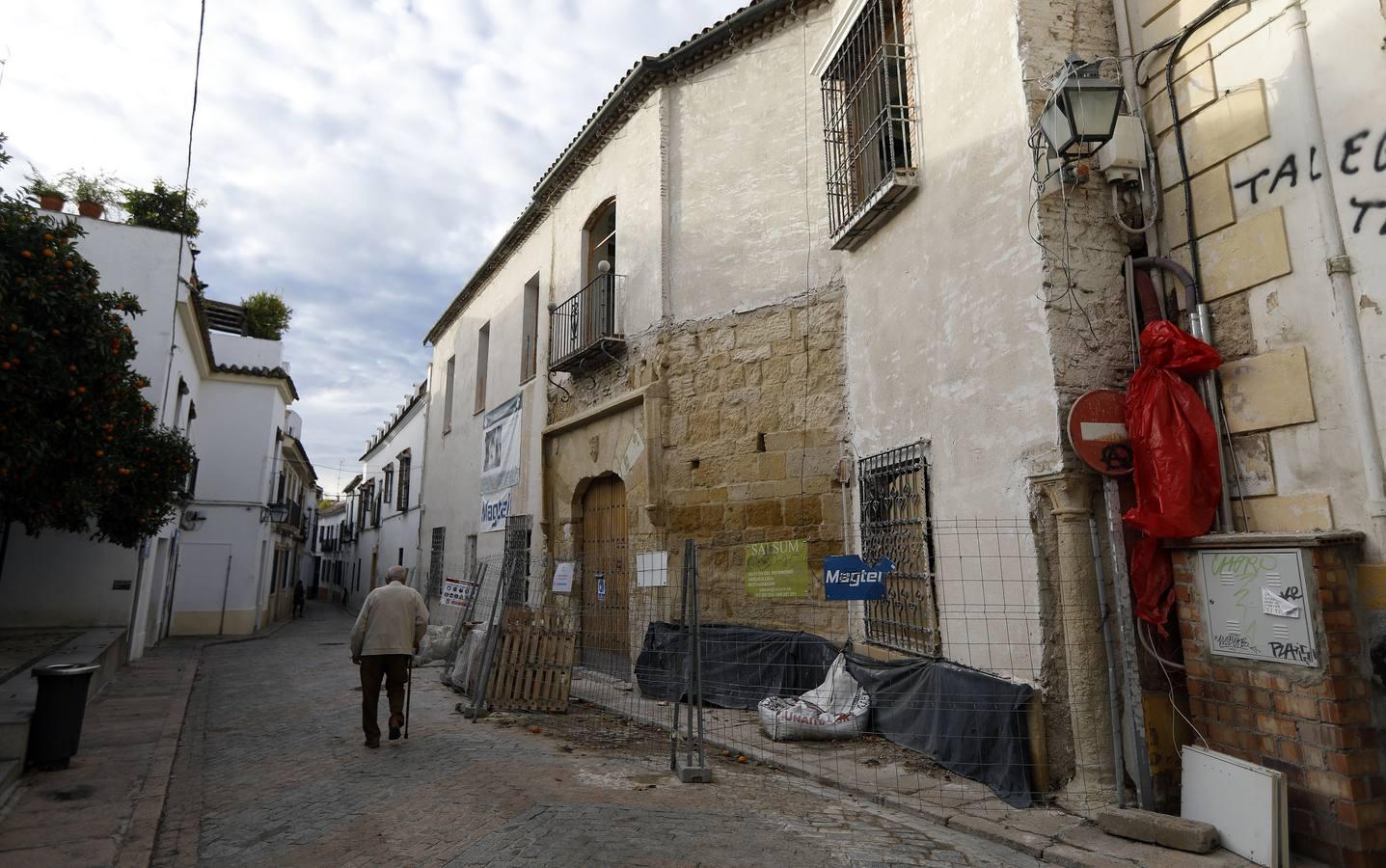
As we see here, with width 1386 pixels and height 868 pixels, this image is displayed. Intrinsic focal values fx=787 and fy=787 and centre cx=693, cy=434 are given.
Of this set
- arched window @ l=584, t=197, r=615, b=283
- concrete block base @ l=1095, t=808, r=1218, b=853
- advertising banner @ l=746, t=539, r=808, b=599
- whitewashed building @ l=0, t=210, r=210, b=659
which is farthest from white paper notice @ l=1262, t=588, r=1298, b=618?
whitewashed building @ l=0, t=210, r=210, b=659

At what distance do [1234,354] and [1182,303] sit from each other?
1.60ft

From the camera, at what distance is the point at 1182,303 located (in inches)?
186

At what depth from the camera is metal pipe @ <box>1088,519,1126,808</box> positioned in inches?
174

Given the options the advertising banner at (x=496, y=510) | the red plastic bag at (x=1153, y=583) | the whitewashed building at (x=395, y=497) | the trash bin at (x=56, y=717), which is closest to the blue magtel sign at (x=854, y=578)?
the red plastic bag at (x=1153, y=583)

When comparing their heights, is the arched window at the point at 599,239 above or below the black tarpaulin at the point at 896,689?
above

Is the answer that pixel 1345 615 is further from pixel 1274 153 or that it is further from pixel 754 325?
pixel 754 325

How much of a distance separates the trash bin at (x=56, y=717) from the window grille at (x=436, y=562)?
1169 centimetres

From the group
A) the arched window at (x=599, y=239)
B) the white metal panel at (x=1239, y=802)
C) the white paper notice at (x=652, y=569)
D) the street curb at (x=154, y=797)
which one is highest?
the arched window at (x=599, y=239)

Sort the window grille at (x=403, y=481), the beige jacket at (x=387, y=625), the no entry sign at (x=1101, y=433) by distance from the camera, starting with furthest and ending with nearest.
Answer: the window grille at (x=403, y=481) → the beige jacket at (x=387, y=625) → the no entry sign at (x=1101, y=433)

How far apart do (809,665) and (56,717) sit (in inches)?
221

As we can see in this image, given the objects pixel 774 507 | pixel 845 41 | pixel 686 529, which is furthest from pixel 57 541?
pixel 845 41

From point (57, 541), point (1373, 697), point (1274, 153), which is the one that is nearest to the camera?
point (1373, 697)

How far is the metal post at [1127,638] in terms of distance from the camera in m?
4.36

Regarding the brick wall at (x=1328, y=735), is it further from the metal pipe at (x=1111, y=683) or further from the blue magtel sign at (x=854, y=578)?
the blue magtel sign at (x=854, y=578)
